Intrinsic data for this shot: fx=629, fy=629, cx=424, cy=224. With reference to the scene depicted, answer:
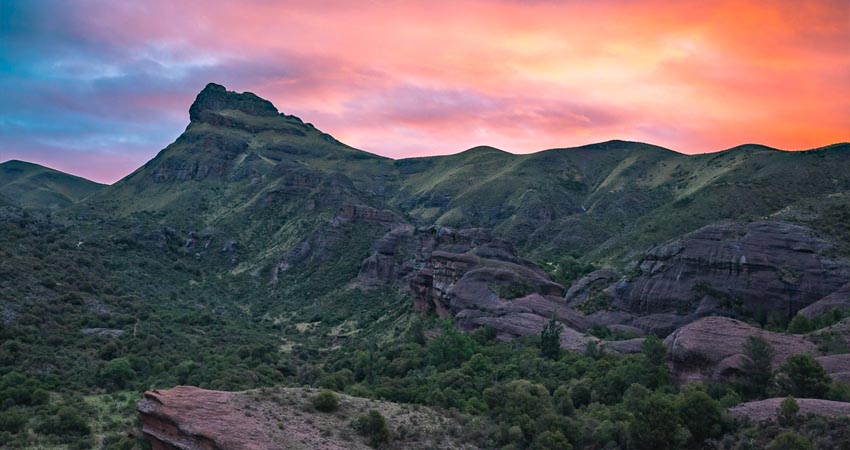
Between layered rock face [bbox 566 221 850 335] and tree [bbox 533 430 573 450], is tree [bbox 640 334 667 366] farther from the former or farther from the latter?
layered rock face [bbox 566 221 850 335]

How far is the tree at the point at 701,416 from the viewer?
100ft

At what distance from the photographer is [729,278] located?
5772 centimetres

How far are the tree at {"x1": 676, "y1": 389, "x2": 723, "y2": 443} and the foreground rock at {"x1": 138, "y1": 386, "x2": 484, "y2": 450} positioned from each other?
464 inches

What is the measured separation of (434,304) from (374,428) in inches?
1737

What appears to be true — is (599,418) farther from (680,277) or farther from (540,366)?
(680,277)

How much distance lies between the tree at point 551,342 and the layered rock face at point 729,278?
31.0 feet

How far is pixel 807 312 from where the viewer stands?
51625 millimetres

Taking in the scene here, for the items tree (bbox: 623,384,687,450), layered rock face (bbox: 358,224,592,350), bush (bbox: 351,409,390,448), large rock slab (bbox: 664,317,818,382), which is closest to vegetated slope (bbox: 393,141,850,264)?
layered rock face (bbox: 358,224,592,350)

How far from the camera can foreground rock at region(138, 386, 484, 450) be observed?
1146 inches

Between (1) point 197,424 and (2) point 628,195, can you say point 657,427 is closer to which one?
(1) point 197,424

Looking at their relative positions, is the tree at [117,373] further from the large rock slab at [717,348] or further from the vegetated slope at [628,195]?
the vegetated slope at [628,195]

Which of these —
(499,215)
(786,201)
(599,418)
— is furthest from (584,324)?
(499,215)

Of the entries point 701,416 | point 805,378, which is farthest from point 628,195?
point 701,416

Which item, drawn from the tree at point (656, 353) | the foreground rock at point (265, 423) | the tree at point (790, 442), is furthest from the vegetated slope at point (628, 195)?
the foreground rock at point (265, 423)
